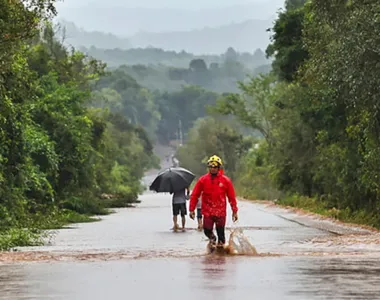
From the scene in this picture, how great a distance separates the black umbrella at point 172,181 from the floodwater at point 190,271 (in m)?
6.32

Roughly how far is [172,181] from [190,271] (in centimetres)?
1578

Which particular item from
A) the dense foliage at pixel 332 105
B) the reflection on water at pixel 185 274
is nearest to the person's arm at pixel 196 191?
the reflection on water at pixel 185 274

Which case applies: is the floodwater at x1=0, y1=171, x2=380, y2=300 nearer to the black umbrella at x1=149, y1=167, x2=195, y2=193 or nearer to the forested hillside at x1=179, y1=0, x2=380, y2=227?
the forested hillside at x1=179, y1=0, x2=380, y2=227

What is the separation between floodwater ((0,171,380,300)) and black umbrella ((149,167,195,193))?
249 inches

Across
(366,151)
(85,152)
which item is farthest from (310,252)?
(85,152)

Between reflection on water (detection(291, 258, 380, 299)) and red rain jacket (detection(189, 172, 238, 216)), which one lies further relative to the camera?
red rain jacket (detection(189, 172, 238, 216))

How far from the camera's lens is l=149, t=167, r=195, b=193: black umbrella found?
3141cm

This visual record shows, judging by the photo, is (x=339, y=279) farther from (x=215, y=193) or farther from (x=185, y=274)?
(x=215, y=193)

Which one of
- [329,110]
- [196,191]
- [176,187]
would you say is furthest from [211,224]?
[329,110]

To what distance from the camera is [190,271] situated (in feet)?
51.8

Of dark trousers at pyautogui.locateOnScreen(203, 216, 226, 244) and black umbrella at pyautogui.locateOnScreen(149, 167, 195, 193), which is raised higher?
black umbrella at pyautogui.locateOnScreen(149, 167, 195, 193)

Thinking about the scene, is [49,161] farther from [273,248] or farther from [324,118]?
[273,248]

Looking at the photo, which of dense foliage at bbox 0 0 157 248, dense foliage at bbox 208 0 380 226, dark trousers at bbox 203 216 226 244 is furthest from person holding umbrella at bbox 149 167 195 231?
dark trousers at bbox 203 216 226 244

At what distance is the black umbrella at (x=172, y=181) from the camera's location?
3141cm
